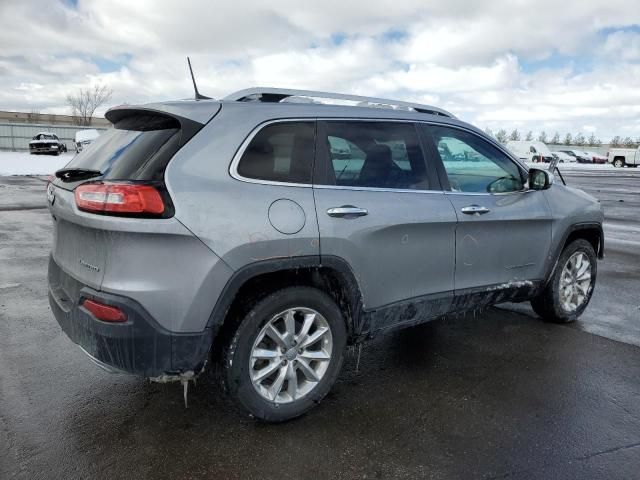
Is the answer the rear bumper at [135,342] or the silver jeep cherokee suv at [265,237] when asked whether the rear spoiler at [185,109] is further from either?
the rear bumper at [135,342]

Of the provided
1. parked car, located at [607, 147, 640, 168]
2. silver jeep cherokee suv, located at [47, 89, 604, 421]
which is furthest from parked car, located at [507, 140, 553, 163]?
silver jeep cherokee suv, located at [47, 89, 604, 421]

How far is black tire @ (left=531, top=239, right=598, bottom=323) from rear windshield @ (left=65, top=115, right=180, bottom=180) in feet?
11.6

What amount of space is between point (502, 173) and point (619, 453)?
2242mm

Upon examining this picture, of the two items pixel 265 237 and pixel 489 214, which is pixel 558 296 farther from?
pixel 265 237

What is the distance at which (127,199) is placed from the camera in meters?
2.57

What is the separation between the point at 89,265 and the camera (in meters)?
2.76

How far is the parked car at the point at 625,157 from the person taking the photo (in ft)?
158

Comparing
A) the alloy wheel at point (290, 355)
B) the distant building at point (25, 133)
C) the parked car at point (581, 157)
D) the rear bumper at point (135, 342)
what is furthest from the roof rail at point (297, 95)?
the parked car at point (581, 157)

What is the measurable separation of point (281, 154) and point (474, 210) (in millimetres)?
1583

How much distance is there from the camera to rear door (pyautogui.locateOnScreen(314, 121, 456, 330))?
123 inches

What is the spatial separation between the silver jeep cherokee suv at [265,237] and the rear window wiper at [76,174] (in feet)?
0.09

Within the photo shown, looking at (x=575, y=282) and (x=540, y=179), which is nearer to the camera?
(x=540, y=179)

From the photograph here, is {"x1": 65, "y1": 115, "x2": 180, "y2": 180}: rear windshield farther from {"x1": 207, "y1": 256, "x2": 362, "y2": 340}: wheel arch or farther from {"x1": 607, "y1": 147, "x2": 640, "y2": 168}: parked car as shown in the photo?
{"x1": 607, "y1": 147, "x2": 640, "y2": 168}: parked car

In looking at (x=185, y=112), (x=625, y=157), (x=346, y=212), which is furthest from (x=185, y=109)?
(x=625, y=157)
